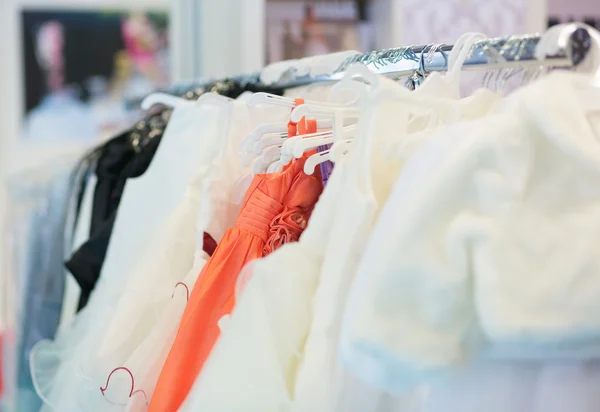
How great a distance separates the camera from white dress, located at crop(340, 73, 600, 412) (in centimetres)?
35

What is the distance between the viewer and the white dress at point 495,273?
0.35 m

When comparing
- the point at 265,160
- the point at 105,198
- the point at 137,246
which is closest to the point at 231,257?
the point at 265,160

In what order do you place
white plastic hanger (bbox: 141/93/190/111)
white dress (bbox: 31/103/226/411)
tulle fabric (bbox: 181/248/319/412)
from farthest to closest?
white plastic hanger (bbox: 141/93/190/111)
white dress (bbox: 31/103/226/411)
tulle fabric (bbox: 181/248/319/412)

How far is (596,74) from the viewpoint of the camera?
463mm

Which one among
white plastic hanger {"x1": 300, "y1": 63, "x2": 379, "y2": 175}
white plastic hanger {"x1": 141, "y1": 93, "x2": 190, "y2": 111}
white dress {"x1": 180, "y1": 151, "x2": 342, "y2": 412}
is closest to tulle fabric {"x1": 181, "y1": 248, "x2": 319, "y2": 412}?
white dress {"x1": 180, "y1": 151, "x2": 342, "y2": 412}

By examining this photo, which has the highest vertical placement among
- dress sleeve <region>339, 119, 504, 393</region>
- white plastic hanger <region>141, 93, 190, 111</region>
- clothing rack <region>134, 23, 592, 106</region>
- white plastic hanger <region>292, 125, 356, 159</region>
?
clothing rack <region>134, 23, 592, 106</region>

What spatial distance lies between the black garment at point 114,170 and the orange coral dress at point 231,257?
0.95ft

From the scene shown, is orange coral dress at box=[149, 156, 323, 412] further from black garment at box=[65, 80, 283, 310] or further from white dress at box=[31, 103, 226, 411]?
black garment at box=[65, 80, 283, 310]

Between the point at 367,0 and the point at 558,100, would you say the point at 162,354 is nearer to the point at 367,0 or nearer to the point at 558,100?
the point at 558,100

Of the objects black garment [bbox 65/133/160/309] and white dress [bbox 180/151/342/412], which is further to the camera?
black garment [bbox 65/133/160/309]

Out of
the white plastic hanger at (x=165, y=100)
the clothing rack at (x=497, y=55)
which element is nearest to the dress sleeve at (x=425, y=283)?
the clothing rack at (x=497, y=55)

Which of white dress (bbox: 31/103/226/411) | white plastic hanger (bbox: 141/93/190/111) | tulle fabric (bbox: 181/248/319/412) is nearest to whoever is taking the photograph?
tulle fabric (bbox: 181/248/319/412)

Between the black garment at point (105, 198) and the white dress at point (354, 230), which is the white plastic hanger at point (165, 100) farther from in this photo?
the white dress at point (354, 230)

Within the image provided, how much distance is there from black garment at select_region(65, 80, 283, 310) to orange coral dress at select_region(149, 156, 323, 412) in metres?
0.29
